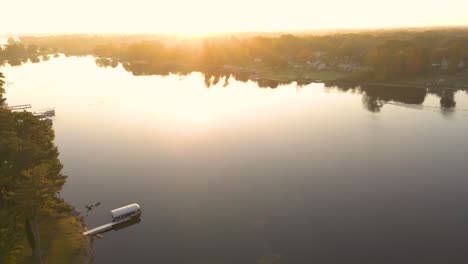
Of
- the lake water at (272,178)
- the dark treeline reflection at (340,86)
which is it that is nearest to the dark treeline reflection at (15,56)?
the dark treeline reflection at (340,86)

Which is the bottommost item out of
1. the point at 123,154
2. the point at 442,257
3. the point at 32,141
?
the point at 442,257

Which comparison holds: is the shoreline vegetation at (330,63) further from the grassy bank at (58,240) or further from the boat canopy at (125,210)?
the grassy bank at (58,240)

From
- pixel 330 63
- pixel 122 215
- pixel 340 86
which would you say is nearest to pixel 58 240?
pixel 122 215

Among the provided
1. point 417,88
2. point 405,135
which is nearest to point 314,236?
point 405,135

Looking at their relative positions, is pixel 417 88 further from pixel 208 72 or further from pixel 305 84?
pixel 208 72

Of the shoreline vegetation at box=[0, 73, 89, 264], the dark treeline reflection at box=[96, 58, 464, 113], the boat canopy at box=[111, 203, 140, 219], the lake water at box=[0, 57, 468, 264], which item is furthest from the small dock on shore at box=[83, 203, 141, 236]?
the dark treeline reflection at box=[96, 58, 464, 113]

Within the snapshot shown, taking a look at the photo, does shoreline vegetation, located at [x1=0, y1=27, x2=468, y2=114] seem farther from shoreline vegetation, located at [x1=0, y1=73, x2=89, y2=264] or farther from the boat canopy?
shoreline vegetation, located at [x1=0, y1=73, x2=89, y2=264]
